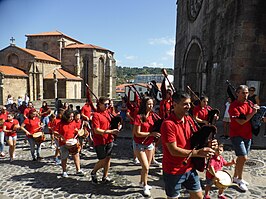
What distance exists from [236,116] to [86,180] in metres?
3.78

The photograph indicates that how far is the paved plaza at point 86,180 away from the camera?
14.0 feet

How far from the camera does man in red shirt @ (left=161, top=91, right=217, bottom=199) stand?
97.3 inches

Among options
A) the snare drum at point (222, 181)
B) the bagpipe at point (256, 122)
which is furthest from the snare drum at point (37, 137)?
the bagpipe at point (256, 122)

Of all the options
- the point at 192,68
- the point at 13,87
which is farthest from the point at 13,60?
the point at 192,68

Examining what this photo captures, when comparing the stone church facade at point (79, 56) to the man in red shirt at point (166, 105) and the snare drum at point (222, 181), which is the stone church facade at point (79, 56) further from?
the snare drum at point (222, 181)

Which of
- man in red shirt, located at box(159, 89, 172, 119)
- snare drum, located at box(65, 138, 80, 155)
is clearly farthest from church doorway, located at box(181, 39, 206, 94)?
snare drum, located at box(65, 138, 80, 155)

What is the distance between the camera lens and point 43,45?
40125 millimetres

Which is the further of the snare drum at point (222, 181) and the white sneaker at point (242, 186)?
the white sneaker at point (242, 186)

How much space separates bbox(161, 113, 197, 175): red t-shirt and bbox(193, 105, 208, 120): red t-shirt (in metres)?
3.02

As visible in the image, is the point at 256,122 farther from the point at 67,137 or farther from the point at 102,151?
the point at 67,137

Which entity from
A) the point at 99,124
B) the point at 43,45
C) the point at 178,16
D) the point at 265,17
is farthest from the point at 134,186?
the point at 43,45

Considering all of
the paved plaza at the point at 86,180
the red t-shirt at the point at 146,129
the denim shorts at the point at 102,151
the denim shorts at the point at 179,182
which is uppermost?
the red t-shirt at the point at 146,129

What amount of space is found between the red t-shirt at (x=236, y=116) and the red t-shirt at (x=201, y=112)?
123 centimetres

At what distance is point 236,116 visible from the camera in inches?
162
